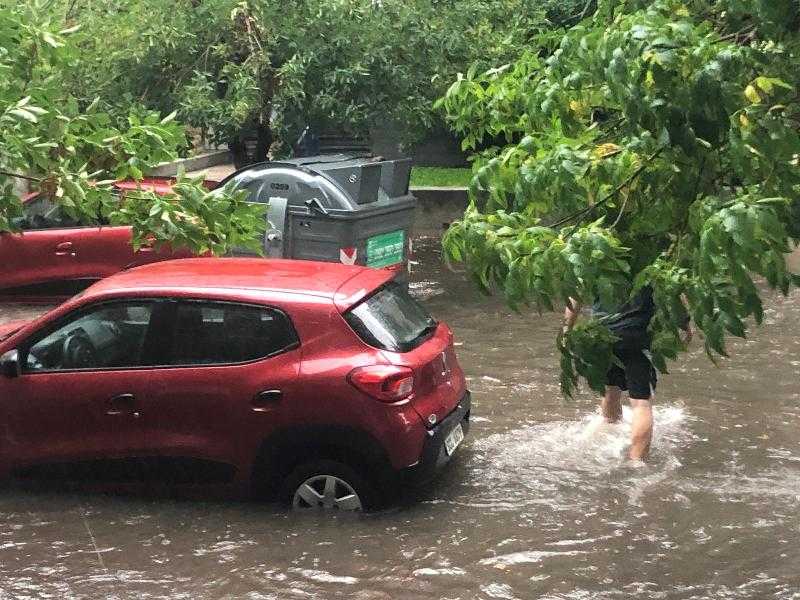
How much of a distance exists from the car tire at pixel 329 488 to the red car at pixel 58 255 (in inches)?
220

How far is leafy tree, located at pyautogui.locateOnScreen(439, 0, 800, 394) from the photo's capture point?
137 inches

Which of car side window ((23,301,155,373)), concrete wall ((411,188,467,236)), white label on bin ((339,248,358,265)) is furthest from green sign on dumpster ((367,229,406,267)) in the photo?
concrete wall ((411,188,467,236))

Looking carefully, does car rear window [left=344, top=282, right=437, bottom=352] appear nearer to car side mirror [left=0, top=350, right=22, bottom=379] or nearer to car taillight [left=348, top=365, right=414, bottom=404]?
car taillight [left=348, top=365, right=414, bottom=404]

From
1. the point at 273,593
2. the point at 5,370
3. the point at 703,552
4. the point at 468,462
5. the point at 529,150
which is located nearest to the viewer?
the point at 529,150

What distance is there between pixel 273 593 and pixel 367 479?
0.97 metres

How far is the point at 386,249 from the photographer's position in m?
11.9

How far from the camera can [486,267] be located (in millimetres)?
4168

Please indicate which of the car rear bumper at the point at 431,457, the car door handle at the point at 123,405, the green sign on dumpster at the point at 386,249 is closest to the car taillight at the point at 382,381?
the car rear bumper at the point at 431,457

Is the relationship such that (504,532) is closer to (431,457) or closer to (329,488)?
(431,457)

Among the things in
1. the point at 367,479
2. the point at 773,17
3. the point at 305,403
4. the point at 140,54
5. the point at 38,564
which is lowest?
the point at 38,564

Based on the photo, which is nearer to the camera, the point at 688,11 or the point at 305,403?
the point at 688,11

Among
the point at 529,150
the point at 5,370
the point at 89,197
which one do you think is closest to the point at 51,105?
the point at 89,197

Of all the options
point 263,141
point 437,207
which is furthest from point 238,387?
point 437,207

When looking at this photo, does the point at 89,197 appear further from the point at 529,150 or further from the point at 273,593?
the point at 529,150
